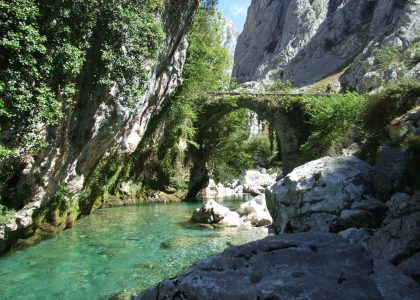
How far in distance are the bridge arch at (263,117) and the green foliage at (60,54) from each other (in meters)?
17.5

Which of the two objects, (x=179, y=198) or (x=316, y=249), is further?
(x=179, y=198)

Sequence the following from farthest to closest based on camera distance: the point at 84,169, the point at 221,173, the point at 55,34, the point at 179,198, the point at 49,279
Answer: the point at 221,173 < the point at 179,198 < the point at 84,169 < the point at 55,34 < the point at 49,279

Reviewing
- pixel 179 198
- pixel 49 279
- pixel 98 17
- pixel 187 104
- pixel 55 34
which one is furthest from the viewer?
pixel 179 198

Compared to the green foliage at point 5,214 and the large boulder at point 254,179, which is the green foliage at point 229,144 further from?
the green foliage at point 5,214

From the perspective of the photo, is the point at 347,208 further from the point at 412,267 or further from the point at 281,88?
the point at 281,88

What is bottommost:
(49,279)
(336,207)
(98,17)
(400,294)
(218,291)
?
(49,279)

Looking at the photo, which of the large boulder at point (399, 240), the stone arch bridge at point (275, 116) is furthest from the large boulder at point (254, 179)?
the large boulder at point (399, 240)

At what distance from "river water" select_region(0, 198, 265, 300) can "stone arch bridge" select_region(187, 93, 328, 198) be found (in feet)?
44.6

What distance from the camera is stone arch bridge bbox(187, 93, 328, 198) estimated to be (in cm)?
2877

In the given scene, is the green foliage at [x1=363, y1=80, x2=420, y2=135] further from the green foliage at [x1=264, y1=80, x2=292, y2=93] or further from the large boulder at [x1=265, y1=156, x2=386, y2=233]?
the green foliage at [x1=264, y1=80, x2=292, y2=93]

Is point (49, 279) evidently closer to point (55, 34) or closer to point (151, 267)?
point (151, 267)

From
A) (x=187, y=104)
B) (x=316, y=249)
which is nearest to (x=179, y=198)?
(x=187, y=104)

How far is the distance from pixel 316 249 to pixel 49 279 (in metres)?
6.46

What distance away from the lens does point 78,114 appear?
1227 centimetres
